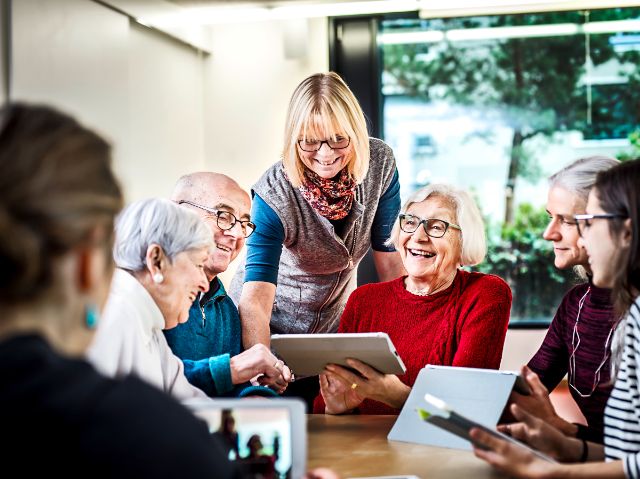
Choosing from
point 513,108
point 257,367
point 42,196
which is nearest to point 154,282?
point 257,367

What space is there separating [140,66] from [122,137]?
0.63m

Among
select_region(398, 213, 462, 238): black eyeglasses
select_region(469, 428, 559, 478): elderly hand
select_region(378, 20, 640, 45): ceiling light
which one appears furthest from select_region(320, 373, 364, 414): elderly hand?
select_region(378, 20, 640, 45): ceiling light

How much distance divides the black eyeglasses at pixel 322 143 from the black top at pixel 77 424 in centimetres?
203

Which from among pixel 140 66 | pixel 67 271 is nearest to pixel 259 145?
pixel 140 66

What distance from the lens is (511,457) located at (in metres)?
1.66

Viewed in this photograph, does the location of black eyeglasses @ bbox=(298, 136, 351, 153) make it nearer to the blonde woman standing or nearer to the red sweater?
the blonde woman standing

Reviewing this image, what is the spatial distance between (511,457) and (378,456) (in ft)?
1.30

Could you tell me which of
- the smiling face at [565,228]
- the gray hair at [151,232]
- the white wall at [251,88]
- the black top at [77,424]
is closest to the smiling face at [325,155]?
the smiling face at [565,228]

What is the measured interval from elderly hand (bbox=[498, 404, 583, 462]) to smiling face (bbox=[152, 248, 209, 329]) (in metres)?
0.84

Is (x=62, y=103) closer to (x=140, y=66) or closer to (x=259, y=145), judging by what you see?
(x=140, y=66)

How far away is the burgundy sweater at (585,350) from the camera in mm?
2266

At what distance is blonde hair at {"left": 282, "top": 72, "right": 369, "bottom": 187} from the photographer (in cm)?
283

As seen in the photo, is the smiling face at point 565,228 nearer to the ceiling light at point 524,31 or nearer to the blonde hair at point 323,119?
the blonde hair at point 323,119

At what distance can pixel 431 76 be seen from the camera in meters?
5.60
